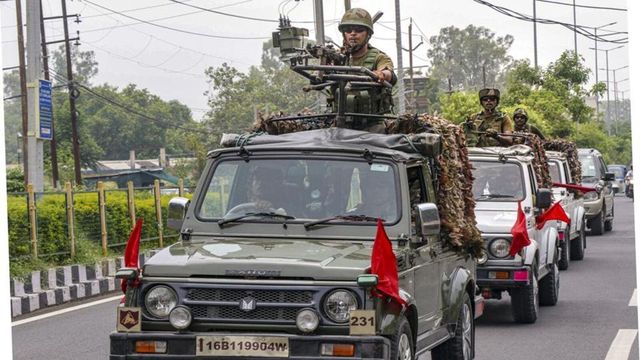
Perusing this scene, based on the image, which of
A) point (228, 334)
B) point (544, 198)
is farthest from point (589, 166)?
point (228, 334)

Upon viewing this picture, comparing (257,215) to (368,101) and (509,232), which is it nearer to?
(368,101)

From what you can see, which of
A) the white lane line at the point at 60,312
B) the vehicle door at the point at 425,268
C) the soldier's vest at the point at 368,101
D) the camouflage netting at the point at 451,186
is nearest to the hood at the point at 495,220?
the camouflage netting at the point at 451,186

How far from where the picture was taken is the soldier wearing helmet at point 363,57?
11.1m

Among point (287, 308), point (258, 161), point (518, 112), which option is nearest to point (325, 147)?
point (258, 161)

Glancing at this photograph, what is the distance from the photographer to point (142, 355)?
25.3ft

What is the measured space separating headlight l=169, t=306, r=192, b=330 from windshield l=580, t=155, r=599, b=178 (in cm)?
2563

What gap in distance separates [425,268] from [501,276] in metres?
4.90

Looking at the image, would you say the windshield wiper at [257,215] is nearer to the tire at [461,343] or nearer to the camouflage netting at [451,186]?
the camouflage netting at [451,186]

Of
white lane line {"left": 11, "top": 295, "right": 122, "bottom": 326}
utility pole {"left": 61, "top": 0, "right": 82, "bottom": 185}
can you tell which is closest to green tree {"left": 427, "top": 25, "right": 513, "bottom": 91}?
utility pole {"left": 61, "top": 0, "right": 82, "bottom": 185}

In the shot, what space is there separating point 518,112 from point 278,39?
764cm

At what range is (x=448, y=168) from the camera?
10547 millimetres

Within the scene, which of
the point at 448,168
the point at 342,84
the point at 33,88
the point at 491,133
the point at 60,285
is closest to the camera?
the point at 342,84

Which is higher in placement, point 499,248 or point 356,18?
point 356,18

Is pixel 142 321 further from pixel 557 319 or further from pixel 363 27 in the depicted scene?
Answer: pixel 557 319
